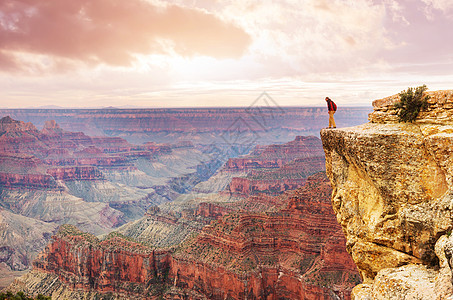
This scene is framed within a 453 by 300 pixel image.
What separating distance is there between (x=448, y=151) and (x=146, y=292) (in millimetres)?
49489

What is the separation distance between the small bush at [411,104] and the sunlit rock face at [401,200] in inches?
7.2

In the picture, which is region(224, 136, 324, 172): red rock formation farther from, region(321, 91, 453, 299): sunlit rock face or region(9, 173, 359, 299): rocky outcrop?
region(321, 91, 453, 299): sunlit rock face

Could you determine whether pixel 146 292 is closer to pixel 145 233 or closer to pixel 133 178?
pixel 145 233

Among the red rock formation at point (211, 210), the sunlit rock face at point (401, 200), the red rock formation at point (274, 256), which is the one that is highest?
the sunlit rock face at point (401, 200)

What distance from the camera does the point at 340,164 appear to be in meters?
14.8

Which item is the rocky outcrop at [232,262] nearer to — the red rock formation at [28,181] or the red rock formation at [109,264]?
the red rock formation at [109,264]

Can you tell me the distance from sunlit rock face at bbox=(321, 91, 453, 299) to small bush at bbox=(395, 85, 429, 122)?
0.60ft

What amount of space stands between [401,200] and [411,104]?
10.4 feet

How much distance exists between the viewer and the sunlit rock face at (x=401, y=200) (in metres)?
10.3

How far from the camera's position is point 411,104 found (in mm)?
12125

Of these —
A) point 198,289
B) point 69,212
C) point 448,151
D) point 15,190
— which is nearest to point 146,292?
point 198,289

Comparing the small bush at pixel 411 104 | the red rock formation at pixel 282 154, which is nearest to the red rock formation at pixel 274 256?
the small bush at pixel 411 104

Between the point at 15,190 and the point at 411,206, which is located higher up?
the point at 411,206

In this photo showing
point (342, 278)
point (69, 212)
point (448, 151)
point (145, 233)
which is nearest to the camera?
point (448, 151)
